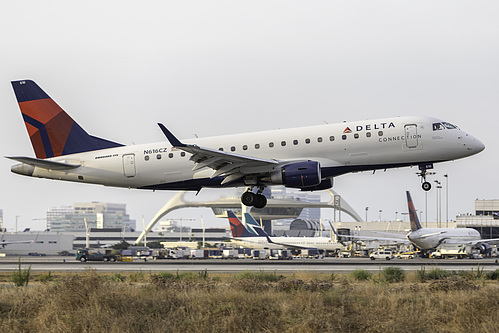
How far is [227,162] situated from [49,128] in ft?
45.3

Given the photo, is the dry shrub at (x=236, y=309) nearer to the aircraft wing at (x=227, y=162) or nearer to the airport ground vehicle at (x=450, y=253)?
the aircraft wing at (x=227, y=162)

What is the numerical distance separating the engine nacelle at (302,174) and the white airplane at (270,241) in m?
61.6

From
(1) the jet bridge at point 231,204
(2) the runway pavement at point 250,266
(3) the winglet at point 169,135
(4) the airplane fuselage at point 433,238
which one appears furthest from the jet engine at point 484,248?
(1) the jet bridge at point 231,204

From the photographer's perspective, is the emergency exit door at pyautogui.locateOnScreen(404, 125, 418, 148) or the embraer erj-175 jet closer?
the emergency exit door at pyautogui.locateOnScreen(404, 125, 418, 148)

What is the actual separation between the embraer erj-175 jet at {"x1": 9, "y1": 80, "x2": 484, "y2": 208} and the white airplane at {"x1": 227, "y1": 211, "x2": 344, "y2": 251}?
59.2 meters

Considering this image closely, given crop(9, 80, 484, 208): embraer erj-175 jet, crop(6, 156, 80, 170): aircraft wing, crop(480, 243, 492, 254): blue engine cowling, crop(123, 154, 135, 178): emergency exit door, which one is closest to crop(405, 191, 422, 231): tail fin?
crop(480, 243, 492, 254): blue engine cowling

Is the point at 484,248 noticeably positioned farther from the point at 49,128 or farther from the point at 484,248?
the point at 49,128

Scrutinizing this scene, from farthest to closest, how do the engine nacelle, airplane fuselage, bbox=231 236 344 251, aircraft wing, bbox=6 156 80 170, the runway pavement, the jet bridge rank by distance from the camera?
the jet bridge < airplane fuselage, bbox=231 236 344 251 < the runway pavement < aircraft wing, bbox=6 156 80 170 < the engine nacelle

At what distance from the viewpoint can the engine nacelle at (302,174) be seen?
38.9 metres

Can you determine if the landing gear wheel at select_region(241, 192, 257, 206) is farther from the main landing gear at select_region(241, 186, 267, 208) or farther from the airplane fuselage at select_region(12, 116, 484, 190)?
the airplane fuselage at select_region(12, 116, 484, 190)

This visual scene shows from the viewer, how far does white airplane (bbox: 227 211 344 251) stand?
334 ft

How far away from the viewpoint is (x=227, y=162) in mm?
40188

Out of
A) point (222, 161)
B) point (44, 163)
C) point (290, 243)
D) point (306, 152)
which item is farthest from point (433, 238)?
point (44, 163)

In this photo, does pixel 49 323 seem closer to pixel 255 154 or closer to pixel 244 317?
pixel 244 317
